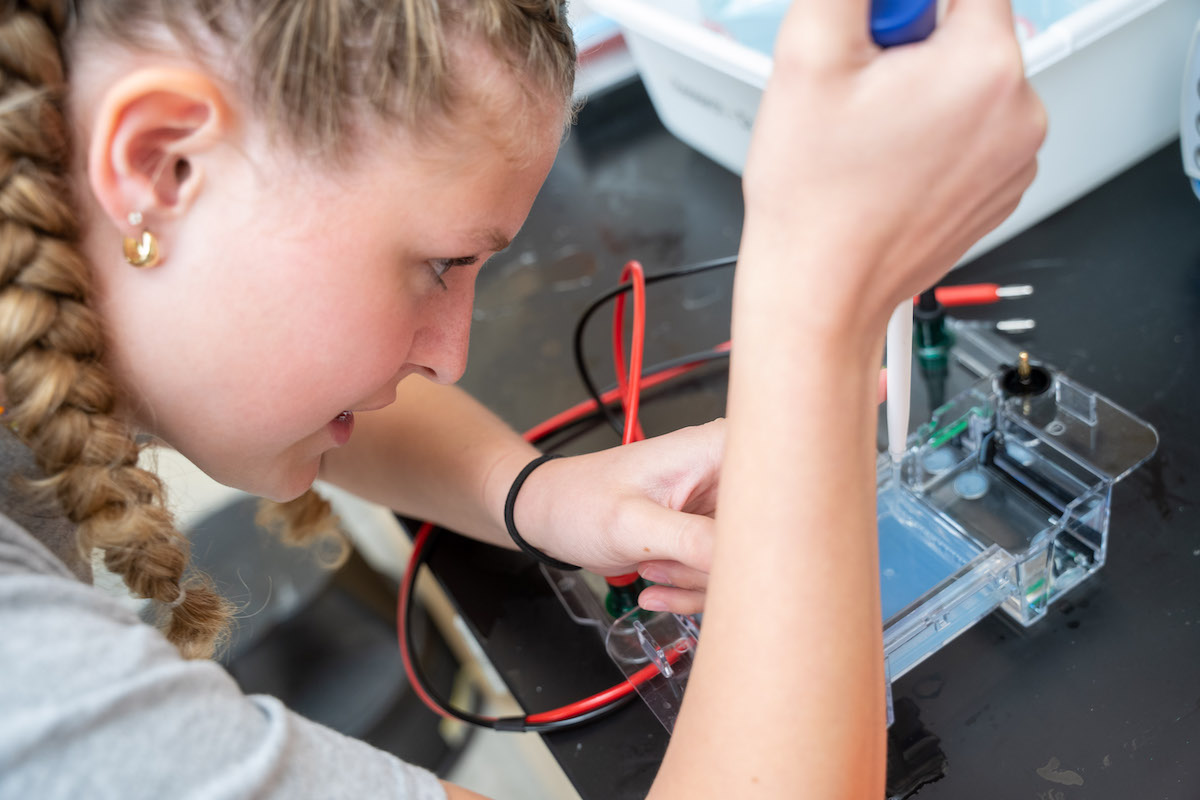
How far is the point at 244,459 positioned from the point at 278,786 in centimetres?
20

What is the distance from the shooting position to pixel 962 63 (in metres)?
0.35

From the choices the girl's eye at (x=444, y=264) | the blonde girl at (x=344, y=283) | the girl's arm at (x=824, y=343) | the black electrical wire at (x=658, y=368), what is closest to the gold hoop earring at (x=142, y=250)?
the blonde girl at (x=344, y=283)

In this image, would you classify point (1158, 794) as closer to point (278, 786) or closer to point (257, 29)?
point (278, 786)

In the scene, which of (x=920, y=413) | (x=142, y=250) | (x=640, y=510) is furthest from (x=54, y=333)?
(x=920, y=413)

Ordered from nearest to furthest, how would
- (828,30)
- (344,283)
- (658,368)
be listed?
(828,30) → (344,283) → (658,368)

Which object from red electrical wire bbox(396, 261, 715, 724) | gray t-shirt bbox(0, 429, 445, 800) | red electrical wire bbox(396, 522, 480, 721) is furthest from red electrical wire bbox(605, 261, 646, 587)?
gray t-shirt bbox(0, 429, 445, 800)

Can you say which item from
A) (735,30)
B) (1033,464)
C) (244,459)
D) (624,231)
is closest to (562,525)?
(244,459)

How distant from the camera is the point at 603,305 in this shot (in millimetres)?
881

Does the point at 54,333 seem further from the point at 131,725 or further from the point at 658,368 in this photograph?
the point at 658,368

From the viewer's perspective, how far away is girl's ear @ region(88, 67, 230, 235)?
15.6 inches

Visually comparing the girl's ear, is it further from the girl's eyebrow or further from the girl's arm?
the girl's arm

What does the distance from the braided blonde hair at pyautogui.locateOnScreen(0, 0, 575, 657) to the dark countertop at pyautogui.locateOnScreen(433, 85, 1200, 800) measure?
0.28 meters

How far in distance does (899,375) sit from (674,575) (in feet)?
0.56

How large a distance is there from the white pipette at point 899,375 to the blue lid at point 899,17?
0.50 ft
